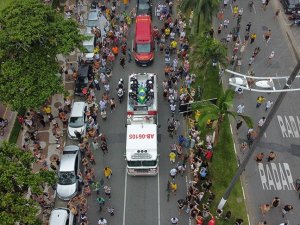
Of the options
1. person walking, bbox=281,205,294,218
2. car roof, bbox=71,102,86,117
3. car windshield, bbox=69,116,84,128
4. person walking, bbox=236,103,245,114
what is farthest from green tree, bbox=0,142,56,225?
person walking, bbox=236,103,245,114

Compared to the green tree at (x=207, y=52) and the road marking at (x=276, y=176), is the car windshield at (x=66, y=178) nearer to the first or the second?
the green tree at (x=207, y=52)

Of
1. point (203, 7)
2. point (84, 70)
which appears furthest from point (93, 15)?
point (203, 7)

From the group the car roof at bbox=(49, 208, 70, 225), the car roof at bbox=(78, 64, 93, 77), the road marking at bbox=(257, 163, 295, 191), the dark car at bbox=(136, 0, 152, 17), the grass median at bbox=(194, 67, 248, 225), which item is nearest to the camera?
the car roof at bbox=(49, 208, 70, 225)

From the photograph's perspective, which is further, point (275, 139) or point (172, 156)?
point (275, 139)

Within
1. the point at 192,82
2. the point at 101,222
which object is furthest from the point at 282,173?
the point at 101,222

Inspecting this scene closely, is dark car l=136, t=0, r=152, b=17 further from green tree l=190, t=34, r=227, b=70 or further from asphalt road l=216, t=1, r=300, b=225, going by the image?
green tree l=190, t=34, r=227, b=70

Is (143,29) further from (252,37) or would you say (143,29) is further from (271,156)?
(271,156)
